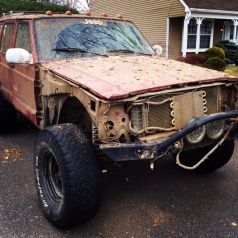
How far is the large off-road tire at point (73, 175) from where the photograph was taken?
3475 mm

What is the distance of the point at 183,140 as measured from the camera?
11.9ft

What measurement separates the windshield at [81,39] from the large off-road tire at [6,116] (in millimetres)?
1829

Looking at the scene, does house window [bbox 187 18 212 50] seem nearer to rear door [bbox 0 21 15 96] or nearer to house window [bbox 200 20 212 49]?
house window [bbox 200 20 212 49]

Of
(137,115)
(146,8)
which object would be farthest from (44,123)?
(146,8)

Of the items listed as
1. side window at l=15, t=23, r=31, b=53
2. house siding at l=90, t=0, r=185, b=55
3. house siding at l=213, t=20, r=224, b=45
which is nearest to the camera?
side window at l=15, t=23, r=31, b=53

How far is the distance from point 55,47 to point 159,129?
1.92m

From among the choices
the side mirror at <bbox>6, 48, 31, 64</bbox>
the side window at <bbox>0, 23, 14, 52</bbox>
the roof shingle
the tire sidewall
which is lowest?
the tire sidewall

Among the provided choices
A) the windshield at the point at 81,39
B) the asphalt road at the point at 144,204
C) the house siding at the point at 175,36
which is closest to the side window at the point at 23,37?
the windshield at the point at 81,39

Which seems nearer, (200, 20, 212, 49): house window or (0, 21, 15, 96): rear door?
(0, 21, 15, 96): rear door

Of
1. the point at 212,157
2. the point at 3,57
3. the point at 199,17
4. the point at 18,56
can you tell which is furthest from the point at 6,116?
the point at 199,17

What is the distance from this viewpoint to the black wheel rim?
3975mm

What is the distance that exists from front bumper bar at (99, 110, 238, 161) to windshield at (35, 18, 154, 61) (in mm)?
1815

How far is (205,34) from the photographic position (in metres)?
21.7

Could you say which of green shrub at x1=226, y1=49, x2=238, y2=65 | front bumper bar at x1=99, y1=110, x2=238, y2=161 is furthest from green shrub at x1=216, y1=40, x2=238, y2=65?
front bumper bar at x1=99, y1=110, x2=238, y2=161
